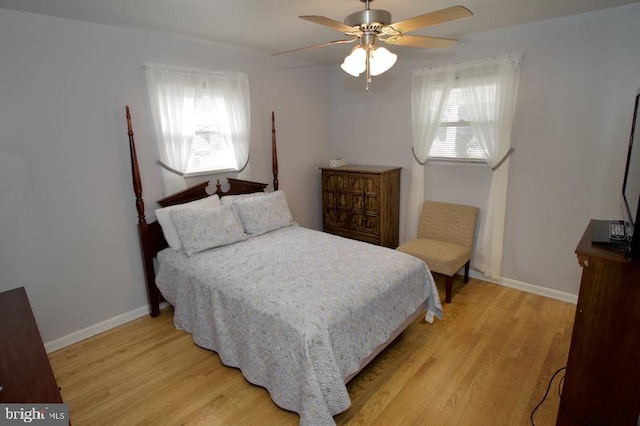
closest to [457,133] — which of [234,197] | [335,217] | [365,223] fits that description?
[365,223]

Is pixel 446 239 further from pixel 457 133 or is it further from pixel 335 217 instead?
pixel 335 217

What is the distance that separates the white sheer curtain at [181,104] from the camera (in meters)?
2.87

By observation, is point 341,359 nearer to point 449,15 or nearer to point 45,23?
point 449,15

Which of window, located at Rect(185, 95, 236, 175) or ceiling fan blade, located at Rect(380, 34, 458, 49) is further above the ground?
ceiling fan blade, located at Rect(380, 34, 458, 49)

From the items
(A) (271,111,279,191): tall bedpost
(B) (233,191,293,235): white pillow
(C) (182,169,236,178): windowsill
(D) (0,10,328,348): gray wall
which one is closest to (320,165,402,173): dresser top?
(A) (271,111,279,191): tall bedpost

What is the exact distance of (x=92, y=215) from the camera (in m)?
2.66

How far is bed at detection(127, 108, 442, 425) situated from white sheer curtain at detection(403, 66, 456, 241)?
4.36 feet

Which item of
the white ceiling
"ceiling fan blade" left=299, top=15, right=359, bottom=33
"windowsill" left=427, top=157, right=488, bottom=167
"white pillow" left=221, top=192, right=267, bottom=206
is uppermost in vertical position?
the white ceiling

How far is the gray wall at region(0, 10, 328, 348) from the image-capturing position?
2287mm

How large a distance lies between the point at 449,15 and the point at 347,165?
279cm

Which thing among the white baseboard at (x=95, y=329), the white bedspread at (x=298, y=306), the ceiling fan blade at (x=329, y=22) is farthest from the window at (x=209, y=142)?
the ceiling fan blade at (x=329, y=22)

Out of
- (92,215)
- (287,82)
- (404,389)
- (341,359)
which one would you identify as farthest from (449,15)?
(92,215)

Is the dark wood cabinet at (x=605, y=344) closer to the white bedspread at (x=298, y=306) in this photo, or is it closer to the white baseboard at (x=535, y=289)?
the white bedspread at (x=298, y=306)

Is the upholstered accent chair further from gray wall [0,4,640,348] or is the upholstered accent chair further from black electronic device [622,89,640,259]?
black electronic device [622,89,640,259]
